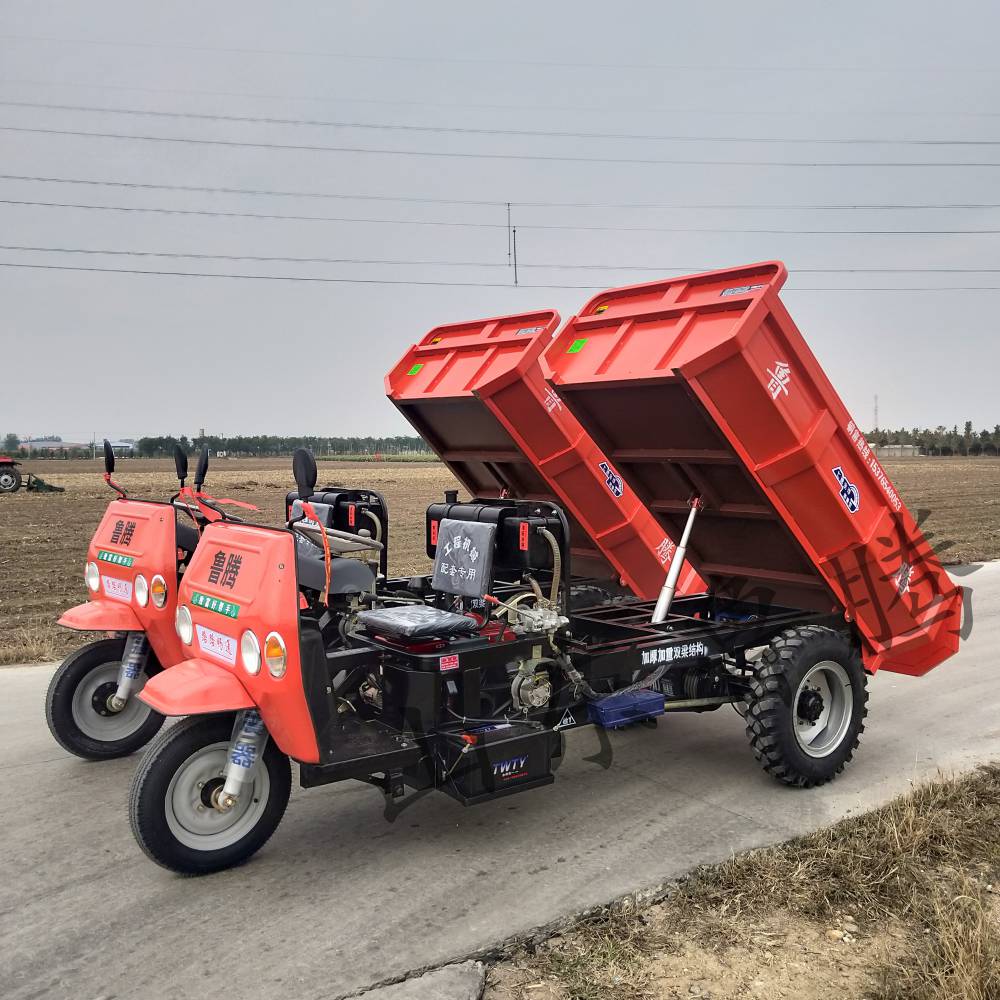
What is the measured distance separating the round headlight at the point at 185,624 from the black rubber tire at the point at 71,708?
132 cm

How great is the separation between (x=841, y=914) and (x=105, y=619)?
4.18 m

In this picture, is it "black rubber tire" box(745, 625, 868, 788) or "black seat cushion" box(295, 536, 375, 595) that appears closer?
"black seat cushion" box(295, 536, 375, 595)

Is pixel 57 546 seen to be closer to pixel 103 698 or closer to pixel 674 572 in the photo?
pixel 103 698

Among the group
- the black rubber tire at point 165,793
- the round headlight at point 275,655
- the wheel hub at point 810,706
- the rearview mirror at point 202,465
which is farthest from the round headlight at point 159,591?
the wheel hub at point 810,706

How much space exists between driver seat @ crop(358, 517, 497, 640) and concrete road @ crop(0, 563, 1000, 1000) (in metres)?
1.02

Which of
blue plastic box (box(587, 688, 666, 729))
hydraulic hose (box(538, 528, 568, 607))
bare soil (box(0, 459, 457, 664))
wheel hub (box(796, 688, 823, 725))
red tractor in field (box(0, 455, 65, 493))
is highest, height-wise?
hydraulic hose (box(538, 528, 568, 607))

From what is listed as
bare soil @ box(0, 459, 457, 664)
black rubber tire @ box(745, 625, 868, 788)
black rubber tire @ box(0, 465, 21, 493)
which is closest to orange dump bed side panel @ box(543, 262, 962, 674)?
black rubber tire @ box(745, 625, 868, 788)

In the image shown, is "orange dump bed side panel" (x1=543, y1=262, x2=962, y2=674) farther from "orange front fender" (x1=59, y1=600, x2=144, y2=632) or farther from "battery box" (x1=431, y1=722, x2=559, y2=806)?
"orange front fender" (x1=59, y1=600, x2=144, y2=632)

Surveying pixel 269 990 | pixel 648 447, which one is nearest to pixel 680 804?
pixel 648 447

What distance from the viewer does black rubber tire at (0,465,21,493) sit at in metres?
31.5

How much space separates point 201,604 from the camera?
4.68m

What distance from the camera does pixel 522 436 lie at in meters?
7.17

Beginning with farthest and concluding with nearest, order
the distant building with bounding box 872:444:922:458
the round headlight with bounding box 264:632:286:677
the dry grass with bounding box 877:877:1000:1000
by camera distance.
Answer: the distant building with bounding box 872:444:922:458 < the round headlight with bounding box 264:632:286:677 < the dry grass with bounding box 877:877:1000:1000

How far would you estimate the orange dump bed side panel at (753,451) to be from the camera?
203 inches
